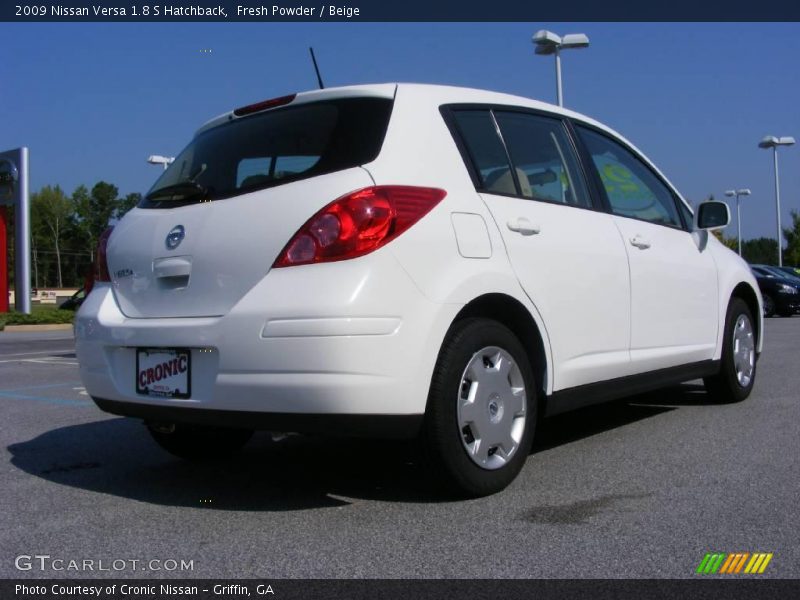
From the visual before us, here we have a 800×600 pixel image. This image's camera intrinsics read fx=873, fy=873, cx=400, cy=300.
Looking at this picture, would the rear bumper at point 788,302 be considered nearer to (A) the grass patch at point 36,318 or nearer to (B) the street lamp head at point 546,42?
(B) the street lamp head at point 546,42

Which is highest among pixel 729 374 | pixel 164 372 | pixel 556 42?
pixel 556 42

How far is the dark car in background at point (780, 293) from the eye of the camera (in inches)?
824

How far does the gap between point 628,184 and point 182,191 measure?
259cm

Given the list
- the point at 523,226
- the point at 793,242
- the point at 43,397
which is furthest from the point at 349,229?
the point at 793,242

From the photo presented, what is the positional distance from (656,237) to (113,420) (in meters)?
3.64

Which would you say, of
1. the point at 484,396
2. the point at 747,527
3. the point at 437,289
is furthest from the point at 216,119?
the point at 747,527

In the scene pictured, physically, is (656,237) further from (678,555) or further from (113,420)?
(113,420)

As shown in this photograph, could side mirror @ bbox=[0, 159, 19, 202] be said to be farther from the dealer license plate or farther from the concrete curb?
the dealer license plate

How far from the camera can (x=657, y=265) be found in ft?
16.0

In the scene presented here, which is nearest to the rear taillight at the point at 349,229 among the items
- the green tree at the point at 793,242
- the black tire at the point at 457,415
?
the black tire at the point at 457,415

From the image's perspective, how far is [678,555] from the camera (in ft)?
9.25

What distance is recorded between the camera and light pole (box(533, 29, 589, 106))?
19.2m

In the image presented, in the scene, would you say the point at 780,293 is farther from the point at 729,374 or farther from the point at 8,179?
the point at 8,179

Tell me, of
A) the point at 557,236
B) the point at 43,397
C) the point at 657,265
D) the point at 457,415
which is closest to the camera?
the point at 457,415
